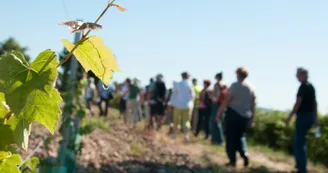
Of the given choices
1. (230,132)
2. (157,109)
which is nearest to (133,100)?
(157,109)

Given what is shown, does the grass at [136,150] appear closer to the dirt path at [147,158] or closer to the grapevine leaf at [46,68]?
the dirt path at [147,158]

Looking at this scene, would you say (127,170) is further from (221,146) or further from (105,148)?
(221,146)

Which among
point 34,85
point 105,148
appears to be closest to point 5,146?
point 34,85

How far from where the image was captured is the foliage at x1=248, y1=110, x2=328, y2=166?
10500mm

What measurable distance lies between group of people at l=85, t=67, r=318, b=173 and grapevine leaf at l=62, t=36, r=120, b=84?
6.62 feet

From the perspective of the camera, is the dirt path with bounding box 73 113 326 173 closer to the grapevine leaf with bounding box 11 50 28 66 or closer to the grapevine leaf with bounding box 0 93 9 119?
the grapevine leaf with bounding box 0 93 9 119

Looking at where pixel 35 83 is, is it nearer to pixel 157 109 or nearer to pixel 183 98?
pixel 183 98

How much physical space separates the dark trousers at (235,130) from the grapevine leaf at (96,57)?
5.99 meters

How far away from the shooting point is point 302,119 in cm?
639

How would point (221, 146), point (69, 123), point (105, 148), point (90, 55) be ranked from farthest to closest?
1. point (221, 146)
2. point (105, 148)
3. point (69, 123)
4. point (90, 55)

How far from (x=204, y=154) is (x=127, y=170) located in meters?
2.64

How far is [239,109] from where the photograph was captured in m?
6.74

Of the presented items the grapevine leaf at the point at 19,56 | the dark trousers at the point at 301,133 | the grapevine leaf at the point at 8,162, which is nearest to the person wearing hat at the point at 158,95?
the dark trousers at the point at 301,133

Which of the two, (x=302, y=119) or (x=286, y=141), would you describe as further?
(x=286, y=141)
